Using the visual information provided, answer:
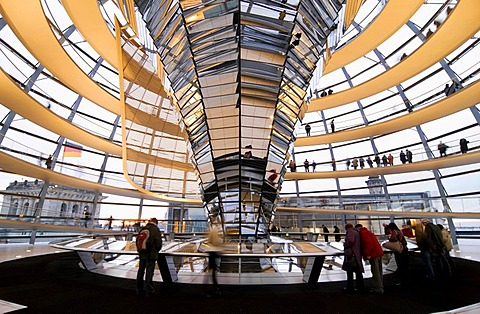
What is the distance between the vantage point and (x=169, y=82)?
425 inches

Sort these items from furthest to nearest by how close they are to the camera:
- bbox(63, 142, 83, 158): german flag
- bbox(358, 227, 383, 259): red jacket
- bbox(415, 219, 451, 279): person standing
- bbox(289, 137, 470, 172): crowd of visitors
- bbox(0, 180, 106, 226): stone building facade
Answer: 1. bbox(63, 142, 83, 158): german flag
2. bbox(289, 137, 470, 172): crowd of visitors
3. bbox(0, 180, 106, 226): stone building facade
4. bbox(415, 219, 451, 279): person standing
5. bbox(358, 227, 383, 259): red jacket

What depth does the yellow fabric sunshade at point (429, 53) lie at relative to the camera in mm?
12288

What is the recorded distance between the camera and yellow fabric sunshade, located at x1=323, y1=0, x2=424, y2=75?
14116mm

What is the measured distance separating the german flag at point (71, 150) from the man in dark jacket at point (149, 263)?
64.8 ft

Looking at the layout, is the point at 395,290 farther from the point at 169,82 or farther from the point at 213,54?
the point at 169,82

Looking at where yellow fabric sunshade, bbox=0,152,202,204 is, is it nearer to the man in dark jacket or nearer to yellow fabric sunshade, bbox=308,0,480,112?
the man in dark jacket

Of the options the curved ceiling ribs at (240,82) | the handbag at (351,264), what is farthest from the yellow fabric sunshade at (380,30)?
the handbag at (351,264)

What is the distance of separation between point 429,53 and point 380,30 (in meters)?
2.99

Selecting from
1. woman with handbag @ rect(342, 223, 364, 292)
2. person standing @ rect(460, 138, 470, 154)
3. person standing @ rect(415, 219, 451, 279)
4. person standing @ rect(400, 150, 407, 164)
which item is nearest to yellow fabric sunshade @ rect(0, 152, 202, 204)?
woman with handbag @ rect(342, 223, 364, 292)

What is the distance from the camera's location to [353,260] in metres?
5.38

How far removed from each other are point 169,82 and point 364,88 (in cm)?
1536

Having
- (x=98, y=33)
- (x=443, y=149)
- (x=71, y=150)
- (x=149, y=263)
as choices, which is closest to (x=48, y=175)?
(x=71, y=150)

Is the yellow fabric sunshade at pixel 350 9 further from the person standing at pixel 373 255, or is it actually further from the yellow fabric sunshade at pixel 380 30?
the person standing at pixel 373 255

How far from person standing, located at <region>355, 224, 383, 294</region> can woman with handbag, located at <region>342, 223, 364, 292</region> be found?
120 mm
